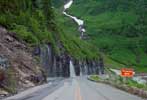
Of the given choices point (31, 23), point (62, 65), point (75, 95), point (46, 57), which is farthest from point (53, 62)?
point (75, 95)

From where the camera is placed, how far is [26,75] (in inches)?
2601

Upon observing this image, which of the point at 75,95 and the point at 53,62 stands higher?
the point at 53,62

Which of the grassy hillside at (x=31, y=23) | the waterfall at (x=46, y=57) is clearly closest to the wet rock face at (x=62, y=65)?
the waterfall at (x=46, y=57)

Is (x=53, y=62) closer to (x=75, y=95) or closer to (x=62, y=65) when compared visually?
(x=62, y=65)

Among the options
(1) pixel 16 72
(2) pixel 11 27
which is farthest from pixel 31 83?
(2) pixel 11 27

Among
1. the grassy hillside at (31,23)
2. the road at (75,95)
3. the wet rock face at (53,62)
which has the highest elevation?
the grassy hillside at (31,23)

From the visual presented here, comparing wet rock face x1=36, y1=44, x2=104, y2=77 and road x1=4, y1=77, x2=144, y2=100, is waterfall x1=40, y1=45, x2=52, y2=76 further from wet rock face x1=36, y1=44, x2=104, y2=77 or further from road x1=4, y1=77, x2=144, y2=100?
road x1=4, y1=77, x2=144, y2=100

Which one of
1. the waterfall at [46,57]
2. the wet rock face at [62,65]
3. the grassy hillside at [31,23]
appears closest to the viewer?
the grassy hillside at [31,23]

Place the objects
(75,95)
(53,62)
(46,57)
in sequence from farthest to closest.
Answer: (53,62) → (46,57) → (75,95)

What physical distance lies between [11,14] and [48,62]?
15.5 meters

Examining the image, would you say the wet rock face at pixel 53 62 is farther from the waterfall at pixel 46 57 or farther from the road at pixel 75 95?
the road at pixel 75 95

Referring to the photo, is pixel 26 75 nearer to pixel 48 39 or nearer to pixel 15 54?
pixel 15 54

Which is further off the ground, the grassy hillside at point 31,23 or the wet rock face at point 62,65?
the grassy hillside at point 31,23

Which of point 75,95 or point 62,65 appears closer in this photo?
point 75,95
